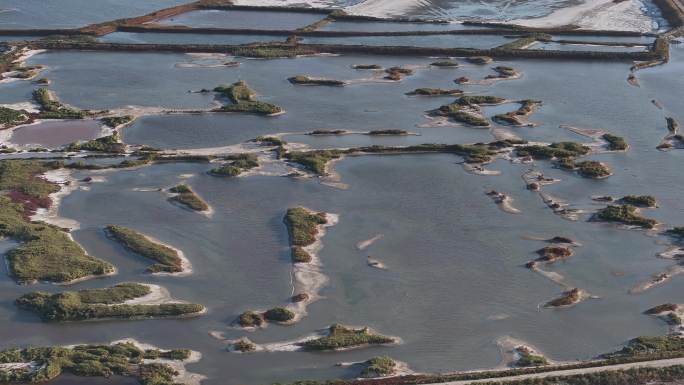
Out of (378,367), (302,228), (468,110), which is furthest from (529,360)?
(468,110)

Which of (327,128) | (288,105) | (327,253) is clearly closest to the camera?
(327,253)

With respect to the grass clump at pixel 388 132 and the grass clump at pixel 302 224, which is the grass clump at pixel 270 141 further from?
the grass clump at pixel 302 224

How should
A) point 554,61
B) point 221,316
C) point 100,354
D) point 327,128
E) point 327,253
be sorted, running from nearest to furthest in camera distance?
point 100,354 < point 221,316 < point 327,253 < point 327,128 < point 554,61

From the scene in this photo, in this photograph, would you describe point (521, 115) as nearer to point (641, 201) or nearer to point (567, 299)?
point (641, 201)

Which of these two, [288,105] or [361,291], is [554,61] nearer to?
[288,105]

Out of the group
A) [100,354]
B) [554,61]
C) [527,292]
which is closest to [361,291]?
[527,292]

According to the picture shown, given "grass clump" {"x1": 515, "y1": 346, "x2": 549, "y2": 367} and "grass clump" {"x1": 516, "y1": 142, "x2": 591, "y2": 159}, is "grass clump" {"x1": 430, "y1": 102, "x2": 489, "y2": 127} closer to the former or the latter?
"grass clump" {"x1": 516, "y1": 142, "x2": 591, "y2": 159}

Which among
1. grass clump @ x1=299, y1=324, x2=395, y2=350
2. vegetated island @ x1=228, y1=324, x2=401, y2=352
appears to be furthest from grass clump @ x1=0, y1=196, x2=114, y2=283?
grass clump @ x1=299, y1=324, x2=395, y2=350

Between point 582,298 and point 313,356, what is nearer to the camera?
point 313,356
